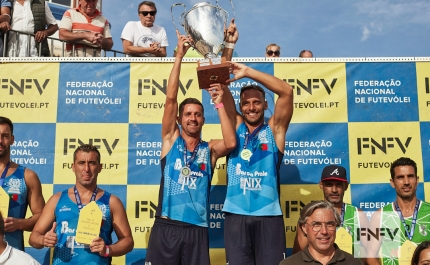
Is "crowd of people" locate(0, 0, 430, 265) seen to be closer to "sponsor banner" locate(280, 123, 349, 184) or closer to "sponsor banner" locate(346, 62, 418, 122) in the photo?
A: "sponsor banner" locate(280, 123, 349, 184)

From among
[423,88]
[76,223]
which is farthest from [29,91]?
[423,88]

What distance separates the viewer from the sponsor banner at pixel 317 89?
4426 millimetres

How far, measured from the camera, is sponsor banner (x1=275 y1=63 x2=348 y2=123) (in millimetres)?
4426

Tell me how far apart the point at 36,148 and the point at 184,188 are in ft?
6.14

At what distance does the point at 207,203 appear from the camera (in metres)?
3.34

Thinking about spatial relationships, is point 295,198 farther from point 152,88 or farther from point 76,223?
Result: point 76,223

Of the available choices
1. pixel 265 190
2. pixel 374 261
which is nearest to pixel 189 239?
pixel 265 190

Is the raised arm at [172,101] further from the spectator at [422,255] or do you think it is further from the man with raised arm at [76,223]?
the spectator at [422,255]

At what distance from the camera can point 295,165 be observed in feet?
14.3

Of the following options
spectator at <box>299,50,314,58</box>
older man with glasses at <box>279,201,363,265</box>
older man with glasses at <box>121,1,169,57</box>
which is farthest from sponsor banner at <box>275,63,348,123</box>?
older man with glasses at <box>279,201,363,265</box>

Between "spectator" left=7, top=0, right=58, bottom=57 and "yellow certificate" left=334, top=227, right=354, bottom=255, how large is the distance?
139 inches

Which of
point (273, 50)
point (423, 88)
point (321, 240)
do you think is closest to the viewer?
point (321, 240)

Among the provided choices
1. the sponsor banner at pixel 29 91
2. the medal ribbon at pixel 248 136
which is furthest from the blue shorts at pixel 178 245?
the sponsor banner at pixel 29 91

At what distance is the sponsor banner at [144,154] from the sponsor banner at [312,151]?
4.04ft
